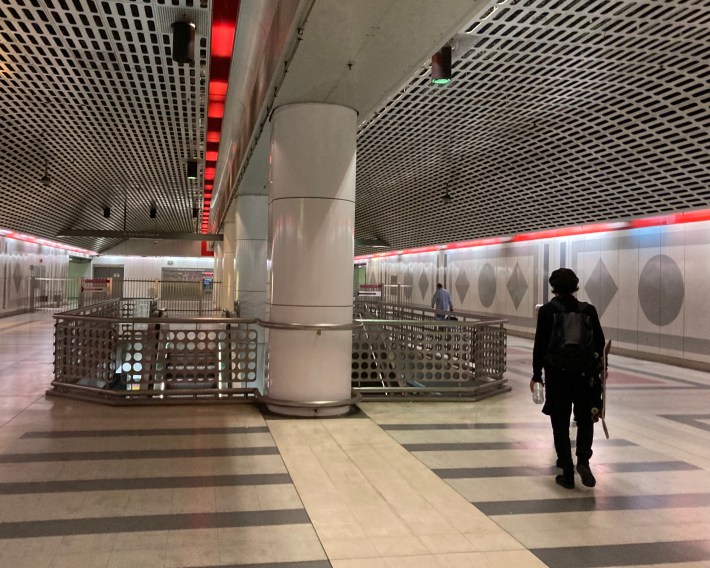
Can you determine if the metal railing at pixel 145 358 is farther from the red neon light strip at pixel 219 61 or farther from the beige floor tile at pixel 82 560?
the beige floor tile at pixel 82 560

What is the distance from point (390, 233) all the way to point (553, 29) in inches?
655

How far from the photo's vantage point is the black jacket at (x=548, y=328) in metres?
4.55

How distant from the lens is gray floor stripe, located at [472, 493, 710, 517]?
392 cm

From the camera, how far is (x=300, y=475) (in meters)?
4.49

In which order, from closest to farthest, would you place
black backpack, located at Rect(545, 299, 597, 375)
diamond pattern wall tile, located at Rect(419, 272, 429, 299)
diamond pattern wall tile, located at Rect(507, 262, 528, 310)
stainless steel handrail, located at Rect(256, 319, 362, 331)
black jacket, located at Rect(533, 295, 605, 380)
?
black backpack, located at Rect(545, 299, 597, 375), black jacket, located at Rect(533, 295, 605, 380), stainless steel handrail, located at Rect(256, 319, 362, 331), diamond pattern wall tile, located at Rect(507, 262, 528, 310), diamond pattern wall tile, located at Rect(419, 272, 429, 299)

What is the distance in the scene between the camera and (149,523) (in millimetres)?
3523

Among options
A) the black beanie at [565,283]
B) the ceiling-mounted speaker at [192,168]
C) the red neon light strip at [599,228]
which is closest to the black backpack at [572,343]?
the black beanie at [565,283]

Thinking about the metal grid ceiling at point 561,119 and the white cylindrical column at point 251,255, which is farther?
the white cylindrical column at point 251,255

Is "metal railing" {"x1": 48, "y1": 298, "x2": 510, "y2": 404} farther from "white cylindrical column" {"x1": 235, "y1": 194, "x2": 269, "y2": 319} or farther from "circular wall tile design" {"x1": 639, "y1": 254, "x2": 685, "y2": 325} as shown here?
"white cylindrical column" {"x1": 235, "y1": 194, "x2": 269, "y2": 319}

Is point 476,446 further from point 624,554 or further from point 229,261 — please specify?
point 229,261

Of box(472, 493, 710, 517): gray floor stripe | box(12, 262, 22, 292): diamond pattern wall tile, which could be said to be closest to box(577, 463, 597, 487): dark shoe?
box(472, 493, 710, 517): gray floor stripe

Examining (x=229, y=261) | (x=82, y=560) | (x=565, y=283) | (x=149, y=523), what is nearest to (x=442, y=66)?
(x=565, y=283)

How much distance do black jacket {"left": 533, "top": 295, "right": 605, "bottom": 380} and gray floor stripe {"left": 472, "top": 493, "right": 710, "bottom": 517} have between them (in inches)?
39.4

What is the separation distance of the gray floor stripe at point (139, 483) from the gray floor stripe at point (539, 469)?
1.39 m
